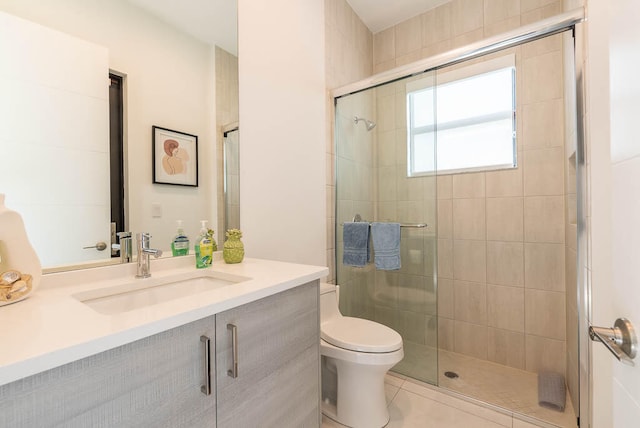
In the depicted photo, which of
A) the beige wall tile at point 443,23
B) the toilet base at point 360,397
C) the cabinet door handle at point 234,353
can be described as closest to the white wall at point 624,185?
the cabinet door handle at point 234,353

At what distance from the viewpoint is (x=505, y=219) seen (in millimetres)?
2070

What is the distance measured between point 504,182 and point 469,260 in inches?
24.8

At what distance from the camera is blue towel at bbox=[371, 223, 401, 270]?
185 cm

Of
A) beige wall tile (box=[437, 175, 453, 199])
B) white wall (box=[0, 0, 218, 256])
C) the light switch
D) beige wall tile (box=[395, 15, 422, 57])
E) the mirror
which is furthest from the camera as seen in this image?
beige wall tile (box=[395, 15, 422, 57])

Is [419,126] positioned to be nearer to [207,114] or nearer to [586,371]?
[207,114]

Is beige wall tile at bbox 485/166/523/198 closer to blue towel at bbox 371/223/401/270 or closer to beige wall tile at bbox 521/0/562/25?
blue towel at bbox 371/223/401/270

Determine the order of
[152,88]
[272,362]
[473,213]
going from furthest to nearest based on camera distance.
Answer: [473,213]
[152,88]
[272,362]

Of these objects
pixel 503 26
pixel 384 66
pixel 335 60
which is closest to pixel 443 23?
pixel 503 26

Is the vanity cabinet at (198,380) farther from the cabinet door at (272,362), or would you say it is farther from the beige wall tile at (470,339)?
the beige wall tile at (470,339)

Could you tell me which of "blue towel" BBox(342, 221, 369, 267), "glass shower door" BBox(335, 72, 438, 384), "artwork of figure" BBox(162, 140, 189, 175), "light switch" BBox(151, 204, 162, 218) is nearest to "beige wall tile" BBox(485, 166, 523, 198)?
"glass shower door" BBox(335, 72, 438, 384)

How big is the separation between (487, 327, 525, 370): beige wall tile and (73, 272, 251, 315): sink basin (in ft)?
6.63

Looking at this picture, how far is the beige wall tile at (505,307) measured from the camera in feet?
6.66

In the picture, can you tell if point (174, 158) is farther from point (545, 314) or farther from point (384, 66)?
point (545, 314)

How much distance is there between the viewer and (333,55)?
2189 millimetres
